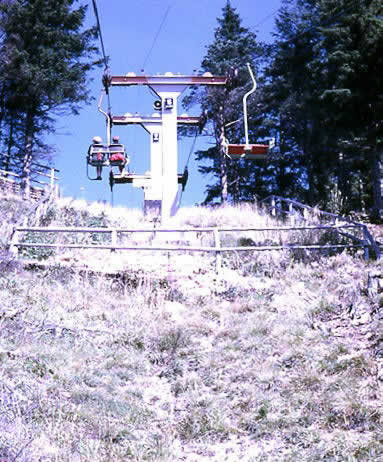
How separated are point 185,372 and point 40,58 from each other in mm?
21831

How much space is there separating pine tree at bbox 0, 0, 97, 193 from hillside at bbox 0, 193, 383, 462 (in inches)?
644

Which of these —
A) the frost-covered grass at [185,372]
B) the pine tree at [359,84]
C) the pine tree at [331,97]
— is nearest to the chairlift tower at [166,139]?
the pine tree at [331,97]

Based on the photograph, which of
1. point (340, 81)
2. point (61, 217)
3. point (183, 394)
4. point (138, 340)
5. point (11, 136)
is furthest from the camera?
point (11, 136)

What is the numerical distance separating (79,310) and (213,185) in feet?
70.6

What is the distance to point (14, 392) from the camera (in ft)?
18.4

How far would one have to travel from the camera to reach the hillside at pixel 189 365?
5207 mm

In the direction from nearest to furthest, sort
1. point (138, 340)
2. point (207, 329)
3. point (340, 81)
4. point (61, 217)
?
point (138, 340), point (207, 329), point (61, 217), point (340, 81)

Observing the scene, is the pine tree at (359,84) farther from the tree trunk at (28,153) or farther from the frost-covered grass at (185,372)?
the tree trunk at (28,153)

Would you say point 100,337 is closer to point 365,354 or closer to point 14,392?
point 14,392

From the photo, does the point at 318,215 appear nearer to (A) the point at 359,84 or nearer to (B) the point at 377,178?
(B) the point at 377,178

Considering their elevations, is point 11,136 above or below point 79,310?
above

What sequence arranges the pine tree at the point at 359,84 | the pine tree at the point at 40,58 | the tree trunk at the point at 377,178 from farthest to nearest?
the pine tree at the point at 40,58 < the tree trunk at the point at 377,178 < the pine tree at the point at 359,84

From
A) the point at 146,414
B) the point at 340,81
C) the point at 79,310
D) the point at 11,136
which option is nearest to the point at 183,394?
the point at 146,414

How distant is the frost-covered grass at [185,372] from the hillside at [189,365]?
0.06ft
